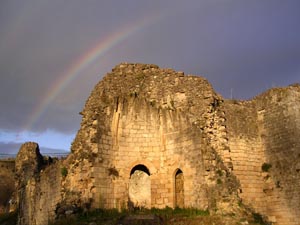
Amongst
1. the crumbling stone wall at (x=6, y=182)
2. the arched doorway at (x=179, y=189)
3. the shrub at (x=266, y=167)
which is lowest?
the arched doorway at (x=179, y=189)

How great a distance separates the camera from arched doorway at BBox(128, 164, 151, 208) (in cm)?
1953

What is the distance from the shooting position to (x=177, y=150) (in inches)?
776

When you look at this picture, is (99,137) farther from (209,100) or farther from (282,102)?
(282,102)

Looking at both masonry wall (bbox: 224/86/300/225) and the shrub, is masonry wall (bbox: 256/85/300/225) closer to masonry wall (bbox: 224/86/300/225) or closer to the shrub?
masonry wall (bbox: 224/86/300/225)

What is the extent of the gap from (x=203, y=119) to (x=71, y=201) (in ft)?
22.9

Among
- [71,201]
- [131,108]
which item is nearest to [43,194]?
[71,201]

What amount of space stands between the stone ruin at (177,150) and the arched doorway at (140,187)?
47 millimetres

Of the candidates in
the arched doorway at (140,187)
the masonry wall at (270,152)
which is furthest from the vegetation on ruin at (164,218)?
the masonry wall at (270,152)

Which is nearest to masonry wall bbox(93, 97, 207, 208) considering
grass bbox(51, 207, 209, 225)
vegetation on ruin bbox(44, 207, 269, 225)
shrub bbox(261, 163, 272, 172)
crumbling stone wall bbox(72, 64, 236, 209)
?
crumbling stone wall bbox(72, 64, 236, 209)

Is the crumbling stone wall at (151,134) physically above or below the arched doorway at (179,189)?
above

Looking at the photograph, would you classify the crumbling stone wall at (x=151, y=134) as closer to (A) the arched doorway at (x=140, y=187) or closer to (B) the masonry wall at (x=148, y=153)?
(B) the masonry wall at (x=148, y=153)

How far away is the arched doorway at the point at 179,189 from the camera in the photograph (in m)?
19.3

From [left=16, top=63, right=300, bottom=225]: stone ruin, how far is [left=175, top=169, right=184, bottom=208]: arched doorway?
0.05 metres

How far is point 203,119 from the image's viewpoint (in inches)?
758
